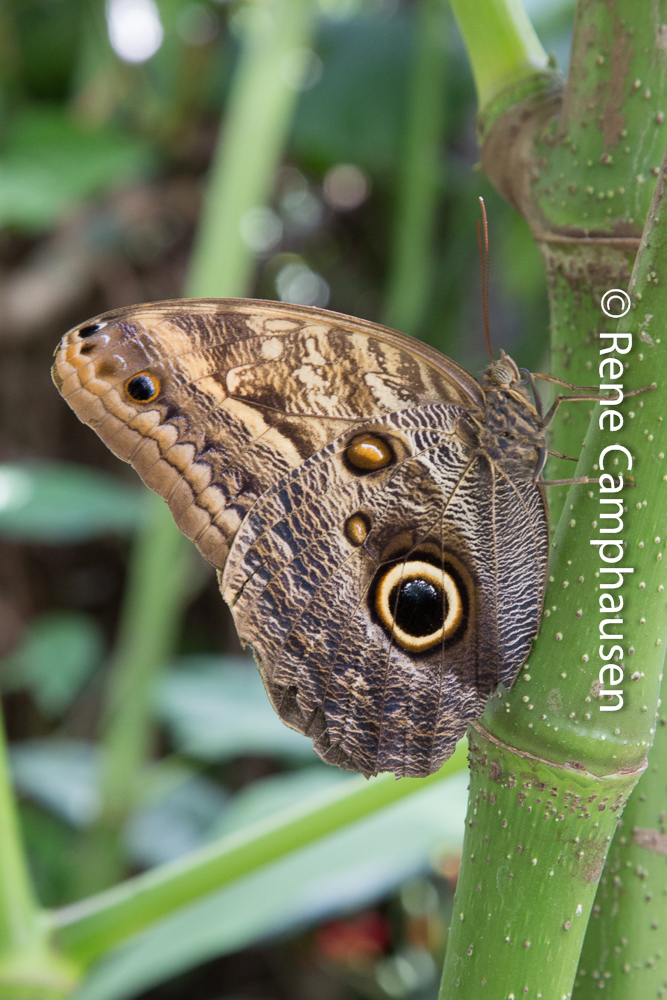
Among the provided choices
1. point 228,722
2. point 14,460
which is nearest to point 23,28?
point 14,460

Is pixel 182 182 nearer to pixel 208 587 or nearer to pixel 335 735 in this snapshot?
pixel 208 587

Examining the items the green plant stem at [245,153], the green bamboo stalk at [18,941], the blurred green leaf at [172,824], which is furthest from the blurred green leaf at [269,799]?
the green plant stem at [245,153]

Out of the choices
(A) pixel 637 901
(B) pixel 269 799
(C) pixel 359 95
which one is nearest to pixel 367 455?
(A) pixel 637 901

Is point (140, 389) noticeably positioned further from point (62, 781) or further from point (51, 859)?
point (51, 859)

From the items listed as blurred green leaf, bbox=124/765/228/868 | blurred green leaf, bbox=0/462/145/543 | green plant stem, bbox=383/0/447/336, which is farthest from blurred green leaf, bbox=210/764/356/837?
green plant stem, bbox=383/0/447/336

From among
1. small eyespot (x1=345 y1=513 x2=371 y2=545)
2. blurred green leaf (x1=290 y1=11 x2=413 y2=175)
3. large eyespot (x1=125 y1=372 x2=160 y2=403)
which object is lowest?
small eyespot (x1=345 y1=513 x2=371 y2=545)

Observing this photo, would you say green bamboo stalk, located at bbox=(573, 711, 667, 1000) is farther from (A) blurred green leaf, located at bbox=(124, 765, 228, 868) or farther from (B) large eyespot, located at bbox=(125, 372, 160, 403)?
(A) blurred green leaf, located at bbox=(124, 765, 228, 868)
